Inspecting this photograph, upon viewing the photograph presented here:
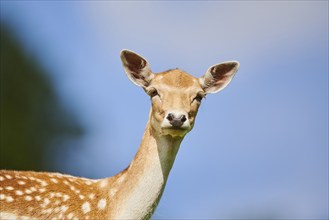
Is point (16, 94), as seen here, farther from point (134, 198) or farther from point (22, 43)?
point (134, 198)

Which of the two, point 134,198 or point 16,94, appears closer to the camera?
point 134,198

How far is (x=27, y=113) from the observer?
3519 centimetres

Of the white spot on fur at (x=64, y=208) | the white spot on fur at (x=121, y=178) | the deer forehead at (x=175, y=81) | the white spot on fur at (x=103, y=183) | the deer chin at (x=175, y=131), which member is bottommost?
the white spot on fur at (x=64, y=208)

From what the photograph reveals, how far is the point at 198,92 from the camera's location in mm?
10031

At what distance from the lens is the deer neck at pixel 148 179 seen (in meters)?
9.77

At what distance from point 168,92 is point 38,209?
5.59 feet

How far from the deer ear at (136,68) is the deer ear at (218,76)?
1.84ft

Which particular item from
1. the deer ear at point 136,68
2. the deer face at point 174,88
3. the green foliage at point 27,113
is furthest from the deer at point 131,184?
the green foliage at point 27,113

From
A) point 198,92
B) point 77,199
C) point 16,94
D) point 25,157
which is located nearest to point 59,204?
point 77,199

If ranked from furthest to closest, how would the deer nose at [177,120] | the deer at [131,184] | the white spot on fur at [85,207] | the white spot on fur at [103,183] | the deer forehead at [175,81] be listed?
the white spot on fur at [103,183], the deer forehead at [175,81], the white spot on fur at [85,207], the deer at [131,184], the deer nose at [177,120]

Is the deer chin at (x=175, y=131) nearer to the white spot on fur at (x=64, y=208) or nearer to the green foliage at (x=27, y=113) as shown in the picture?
the white spot on fur at (x=64, y=208)

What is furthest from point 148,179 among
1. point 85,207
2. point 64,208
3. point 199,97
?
point 199,97

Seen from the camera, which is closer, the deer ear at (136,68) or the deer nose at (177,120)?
the deer nose at (177,120)

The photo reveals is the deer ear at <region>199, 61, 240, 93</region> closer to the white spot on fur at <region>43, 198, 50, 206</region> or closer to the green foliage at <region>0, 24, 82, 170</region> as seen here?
the white spot on fur at <region>43, 198, 50, 206</region>
